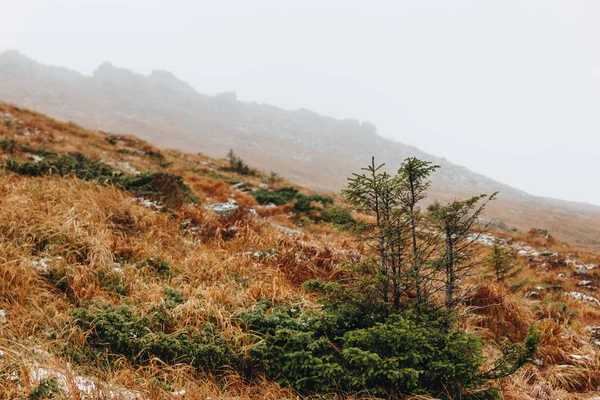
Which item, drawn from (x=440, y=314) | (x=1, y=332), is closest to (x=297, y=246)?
(x=440, y=314)

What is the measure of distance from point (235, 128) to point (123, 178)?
333 ft

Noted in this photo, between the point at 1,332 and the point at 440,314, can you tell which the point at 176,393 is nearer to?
the point at 1,332

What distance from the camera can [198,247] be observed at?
555 centimetres

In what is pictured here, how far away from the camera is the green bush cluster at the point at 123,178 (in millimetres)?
7359

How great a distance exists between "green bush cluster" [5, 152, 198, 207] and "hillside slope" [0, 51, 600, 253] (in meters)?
44.3

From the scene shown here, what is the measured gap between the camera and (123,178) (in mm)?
7988

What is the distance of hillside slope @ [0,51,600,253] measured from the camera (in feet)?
226

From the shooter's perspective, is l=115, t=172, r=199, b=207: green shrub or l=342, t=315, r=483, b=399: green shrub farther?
l=115, t=172, r=199, b=207: green shrub

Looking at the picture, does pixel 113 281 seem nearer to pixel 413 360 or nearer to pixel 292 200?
pixel 413 360

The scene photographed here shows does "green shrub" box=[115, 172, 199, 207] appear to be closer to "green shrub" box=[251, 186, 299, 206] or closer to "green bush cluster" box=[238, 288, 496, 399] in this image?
"green shrub" box=[251, 186, 299, 206]

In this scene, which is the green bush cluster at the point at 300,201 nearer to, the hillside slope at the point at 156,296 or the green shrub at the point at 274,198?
the green shrub at the point at 274,198

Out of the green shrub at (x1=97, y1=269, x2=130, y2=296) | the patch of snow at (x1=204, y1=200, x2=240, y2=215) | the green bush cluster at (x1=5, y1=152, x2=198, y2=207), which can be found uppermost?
the green bush cluster at (x1=5, y1=152, x2=198, y2=207)

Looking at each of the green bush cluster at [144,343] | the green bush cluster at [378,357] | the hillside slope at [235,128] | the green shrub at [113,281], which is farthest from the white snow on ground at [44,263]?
the hillside slope at [235,128]

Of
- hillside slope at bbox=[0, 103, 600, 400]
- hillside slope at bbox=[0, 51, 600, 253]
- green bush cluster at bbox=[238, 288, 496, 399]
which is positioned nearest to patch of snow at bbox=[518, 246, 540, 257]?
hillside slope at bbox=[0, 103, 600, 400]
